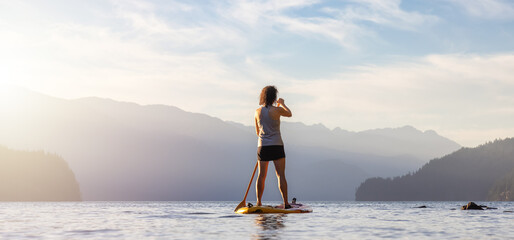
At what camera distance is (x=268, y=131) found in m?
18.5

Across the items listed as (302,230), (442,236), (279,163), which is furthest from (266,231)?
(279,163)

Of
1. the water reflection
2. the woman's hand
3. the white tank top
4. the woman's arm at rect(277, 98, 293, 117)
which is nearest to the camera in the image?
the water reflection

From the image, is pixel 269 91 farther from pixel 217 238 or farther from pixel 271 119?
pixel 217 238

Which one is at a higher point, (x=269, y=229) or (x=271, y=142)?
(x=271, y=142)

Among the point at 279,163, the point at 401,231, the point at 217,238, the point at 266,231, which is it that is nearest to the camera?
the point at 217,238

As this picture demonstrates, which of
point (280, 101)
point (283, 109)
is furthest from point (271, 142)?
point (280, 101)

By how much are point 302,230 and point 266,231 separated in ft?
3.13

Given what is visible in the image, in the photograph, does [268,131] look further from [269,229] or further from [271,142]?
[269,229]

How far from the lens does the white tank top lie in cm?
1839

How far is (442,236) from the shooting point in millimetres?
12555

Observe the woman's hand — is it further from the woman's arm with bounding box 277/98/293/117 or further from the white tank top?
the white tank top

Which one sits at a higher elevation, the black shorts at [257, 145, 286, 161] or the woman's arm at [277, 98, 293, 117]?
the woman's arm at [277, 98, 293, 117]

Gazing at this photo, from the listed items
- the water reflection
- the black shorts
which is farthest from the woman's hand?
the water reflection

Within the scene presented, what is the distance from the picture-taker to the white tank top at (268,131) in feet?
60.3
